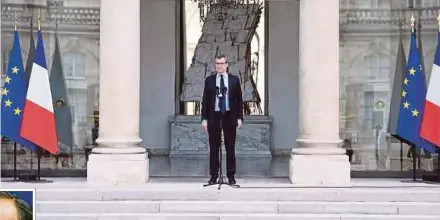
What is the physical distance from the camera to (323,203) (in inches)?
402

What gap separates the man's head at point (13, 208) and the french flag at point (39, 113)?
19.8 ft

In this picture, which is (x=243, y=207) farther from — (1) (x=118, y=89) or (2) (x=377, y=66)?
(2) (x=377, y=66)

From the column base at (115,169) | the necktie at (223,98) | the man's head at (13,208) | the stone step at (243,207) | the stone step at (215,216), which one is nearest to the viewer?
the man's head at (13,208)

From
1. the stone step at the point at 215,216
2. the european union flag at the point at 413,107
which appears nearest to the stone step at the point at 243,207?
the stone step at the point at 215,216

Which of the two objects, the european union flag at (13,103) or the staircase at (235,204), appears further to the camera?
the european union flag at (13,103)

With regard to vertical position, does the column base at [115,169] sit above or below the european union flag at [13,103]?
below

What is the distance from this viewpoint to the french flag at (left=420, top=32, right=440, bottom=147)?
39.0 ft

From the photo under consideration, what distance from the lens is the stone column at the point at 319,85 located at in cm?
1159

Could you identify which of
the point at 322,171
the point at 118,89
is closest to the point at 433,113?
the point at 322,171

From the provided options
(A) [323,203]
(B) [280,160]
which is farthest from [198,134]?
(A) [323,203]

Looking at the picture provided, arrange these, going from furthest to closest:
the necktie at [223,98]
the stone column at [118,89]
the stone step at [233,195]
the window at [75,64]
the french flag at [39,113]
→ 1. the window at [75,64]
2. the french flag at [39,113]
3. the stone column at [118,89]
4. the necktie at [223,98]
5. the stone step at [233,195]

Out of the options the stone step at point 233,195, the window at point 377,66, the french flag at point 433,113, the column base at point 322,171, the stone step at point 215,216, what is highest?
the window at point 377,66

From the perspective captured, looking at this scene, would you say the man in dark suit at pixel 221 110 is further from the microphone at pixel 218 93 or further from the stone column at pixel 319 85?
the stone column at pixel 319 85

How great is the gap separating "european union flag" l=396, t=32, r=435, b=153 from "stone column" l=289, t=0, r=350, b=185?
1.36 m
